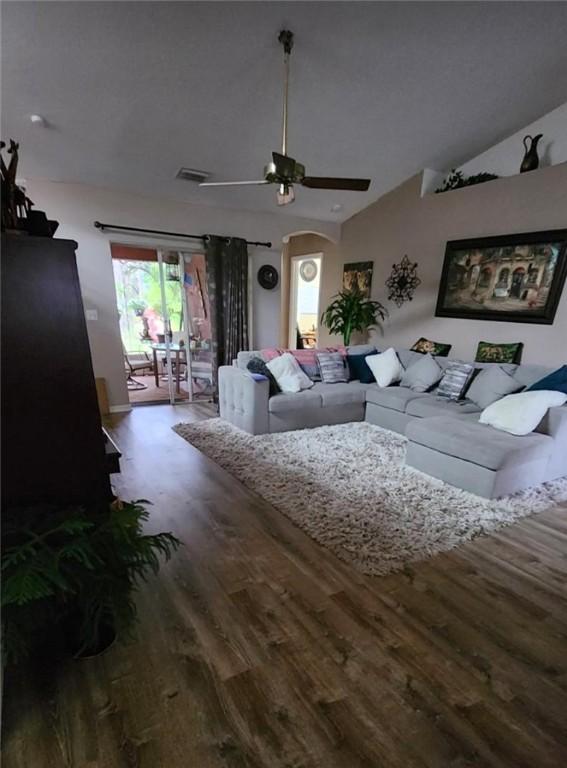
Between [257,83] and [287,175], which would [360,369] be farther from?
[257,83]

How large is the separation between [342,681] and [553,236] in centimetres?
439

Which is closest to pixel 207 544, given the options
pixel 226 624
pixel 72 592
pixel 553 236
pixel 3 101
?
pixel 226 624

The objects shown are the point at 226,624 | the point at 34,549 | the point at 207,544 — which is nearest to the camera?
the point at 34,549

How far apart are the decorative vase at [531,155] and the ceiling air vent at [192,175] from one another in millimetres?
3510

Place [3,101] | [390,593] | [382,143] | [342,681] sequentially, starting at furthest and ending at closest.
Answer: [382,143], [3,101], [390,593], [342,681]

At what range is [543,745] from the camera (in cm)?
123

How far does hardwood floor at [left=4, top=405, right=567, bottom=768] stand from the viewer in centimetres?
120

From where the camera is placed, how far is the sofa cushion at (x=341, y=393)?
13.7ft

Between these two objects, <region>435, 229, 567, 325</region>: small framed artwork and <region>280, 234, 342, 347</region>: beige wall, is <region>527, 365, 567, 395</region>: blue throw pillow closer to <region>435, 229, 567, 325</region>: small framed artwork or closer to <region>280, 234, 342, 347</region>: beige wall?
<region>435, 229, 567, 325</region>: small framed artwork

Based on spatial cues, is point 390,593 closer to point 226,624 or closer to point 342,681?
point 342,681

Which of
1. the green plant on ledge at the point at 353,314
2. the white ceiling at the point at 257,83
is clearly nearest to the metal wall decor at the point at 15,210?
the white ceiling at the point at 257,83

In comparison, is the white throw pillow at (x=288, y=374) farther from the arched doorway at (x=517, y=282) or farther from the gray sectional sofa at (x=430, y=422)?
the arched doorway at (x=517, y=282)

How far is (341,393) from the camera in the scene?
4.24m

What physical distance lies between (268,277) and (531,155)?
11.4 ft
